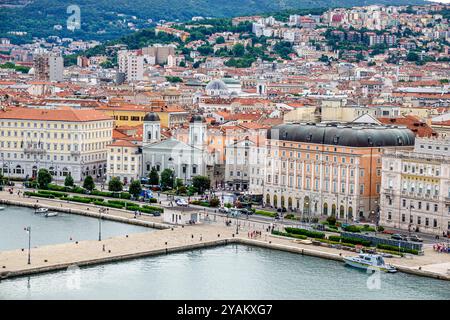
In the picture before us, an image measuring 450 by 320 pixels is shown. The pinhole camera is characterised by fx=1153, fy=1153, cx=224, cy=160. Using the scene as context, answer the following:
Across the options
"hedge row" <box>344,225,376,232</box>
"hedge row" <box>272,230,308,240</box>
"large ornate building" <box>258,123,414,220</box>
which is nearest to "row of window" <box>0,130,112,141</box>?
"large ornate building" <box>258,123,414,220</box>

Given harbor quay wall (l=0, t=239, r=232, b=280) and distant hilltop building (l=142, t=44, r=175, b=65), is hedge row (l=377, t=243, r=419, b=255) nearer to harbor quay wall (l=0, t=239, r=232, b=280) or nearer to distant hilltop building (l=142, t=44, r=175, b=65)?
harbor quay wall (l=0, t=239, r=232, b=280)

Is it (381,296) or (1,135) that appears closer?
(381,296)

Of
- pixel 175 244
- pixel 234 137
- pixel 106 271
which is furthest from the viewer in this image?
pixel 234 137

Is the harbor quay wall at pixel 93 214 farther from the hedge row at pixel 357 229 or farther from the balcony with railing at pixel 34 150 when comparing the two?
the balcony with railing at pixel 34 150

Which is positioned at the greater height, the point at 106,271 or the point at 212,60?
the point at 212,60
